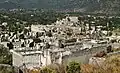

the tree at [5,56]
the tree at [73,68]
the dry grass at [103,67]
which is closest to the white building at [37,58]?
the dry grass at [103,67]

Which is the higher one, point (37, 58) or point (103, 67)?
point (103, 67)

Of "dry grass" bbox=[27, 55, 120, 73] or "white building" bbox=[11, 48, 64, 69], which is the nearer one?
"dry grass" bbox=[27, 55, 120, 73]

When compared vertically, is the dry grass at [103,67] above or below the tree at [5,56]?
above

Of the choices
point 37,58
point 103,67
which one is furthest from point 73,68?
point 37,58

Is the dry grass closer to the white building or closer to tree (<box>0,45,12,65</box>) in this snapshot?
the white building

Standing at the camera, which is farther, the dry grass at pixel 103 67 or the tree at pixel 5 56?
the tree at pixel 5 56

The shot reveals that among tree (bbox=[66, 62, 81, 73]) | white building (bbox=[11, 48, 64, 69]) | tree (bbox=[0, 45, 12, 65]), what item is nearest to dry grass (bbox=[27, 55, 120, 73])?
tree (bbox=[66, 62, 81, 73])

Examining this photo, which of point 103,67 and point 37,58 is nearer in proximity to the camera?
point 103,67

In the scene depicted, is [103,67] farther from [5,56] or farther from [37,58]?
[5,56]

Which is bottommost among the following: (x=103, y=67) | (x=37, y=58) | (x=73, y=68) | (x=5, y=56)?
(x=5, y=56)

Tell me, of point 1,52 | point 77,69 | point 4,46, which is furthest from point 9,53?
point 77,69

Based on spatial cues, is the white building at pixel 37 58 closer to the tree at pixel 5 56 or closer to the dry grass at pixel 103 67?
the dry grass at pixel 103 67

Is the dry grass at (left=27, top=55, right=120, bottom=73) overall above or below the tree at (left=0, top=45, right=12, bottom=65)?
above

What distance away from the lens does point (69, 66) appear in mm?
27172
